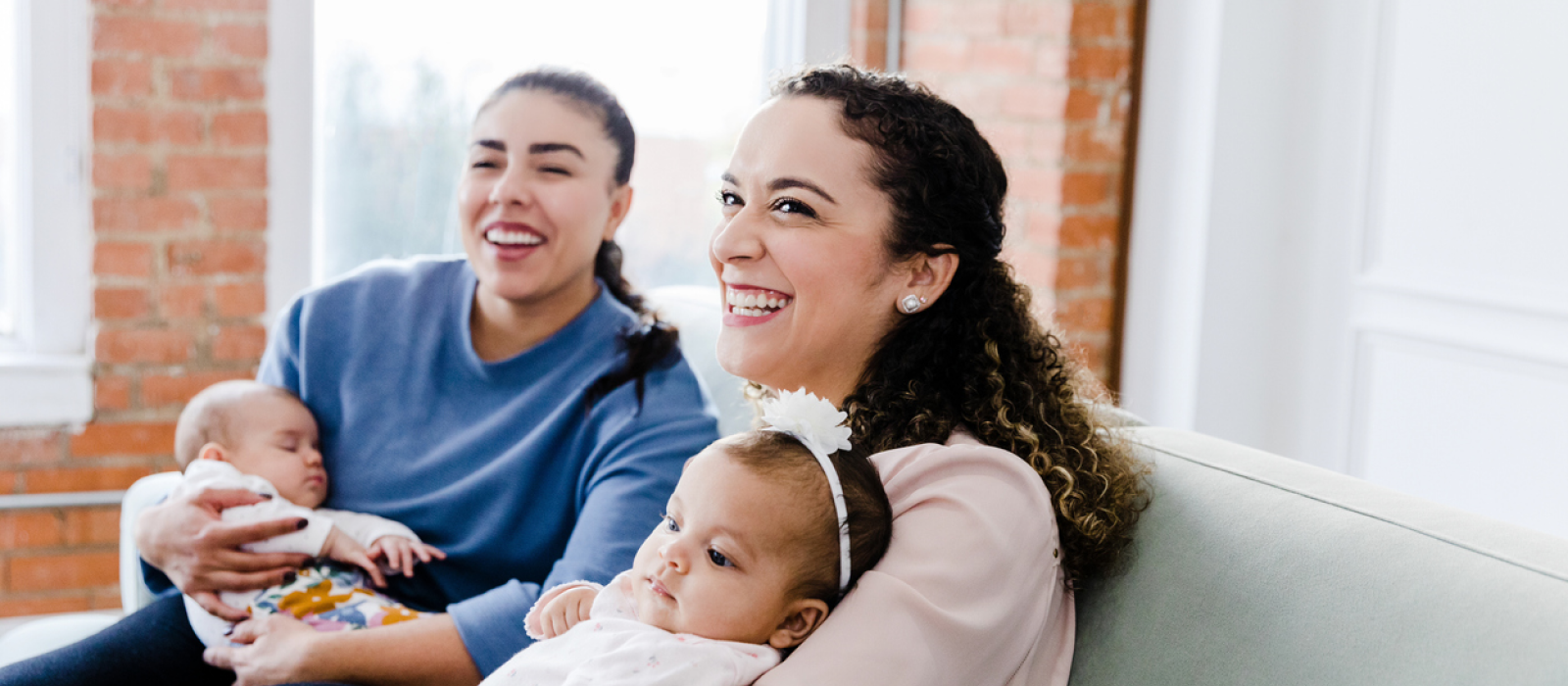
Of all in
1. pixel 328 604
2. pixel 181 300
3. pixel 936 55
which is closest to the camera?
pixel 328 604

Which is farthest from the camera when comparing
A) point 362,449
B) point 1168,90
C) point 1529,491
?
point 1168,90

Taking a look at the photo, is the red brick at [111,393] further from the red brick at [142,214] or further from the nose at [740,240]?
the nose at [740,240]

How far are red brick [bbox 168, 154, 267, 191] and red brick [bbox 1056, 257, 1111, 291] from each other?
1837 millimetres

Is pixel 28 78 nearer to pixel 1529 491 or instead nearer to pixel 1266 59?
pixel 1266 59

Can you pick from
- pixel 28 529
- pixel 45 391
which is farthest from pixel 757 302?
pixel 28 529

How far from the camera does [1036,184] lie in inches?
113

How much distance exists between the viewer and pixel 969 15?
2982 millimetres

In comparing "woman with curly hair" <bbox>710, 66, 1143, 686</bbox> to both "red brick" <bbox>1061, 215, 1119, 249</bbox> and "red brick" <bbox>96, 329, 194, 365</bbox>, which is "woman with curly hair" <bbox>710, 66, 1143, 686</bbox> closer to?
"red brick" <bbox>1061, 215, 1119, 249</bbox>

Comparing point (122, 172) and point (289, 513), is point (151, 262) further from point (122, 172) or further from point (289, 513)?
point (289, 513)

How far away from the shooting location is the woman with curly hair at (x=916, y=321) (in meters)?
1.10

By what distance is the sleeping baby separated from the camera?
5.56ft

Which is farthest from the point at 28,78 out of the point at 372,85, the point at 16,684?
the point at 16,684

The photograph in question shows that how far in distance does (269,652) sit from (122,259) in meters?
1.30

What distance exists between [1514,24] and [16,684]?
101 inches
